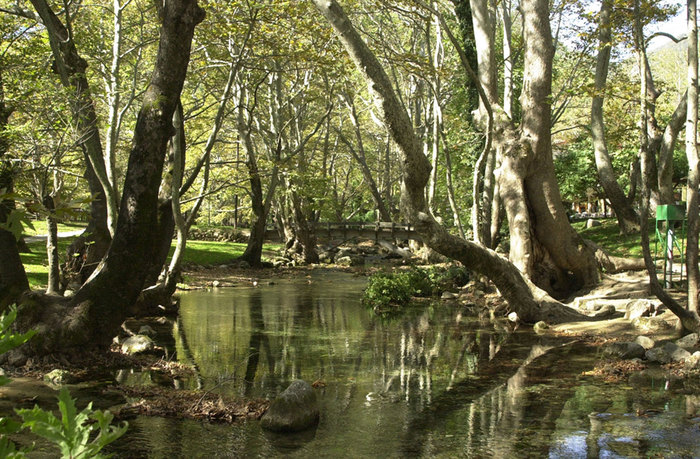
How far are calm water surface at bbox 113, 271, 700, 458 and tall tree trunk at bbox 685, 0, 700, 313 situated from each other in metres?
2.29

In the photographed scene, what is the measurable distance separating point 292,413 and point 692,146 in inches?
293

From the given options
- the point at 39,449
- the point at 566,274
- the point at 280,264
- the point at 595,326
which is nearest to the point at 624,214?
the point at 566,274

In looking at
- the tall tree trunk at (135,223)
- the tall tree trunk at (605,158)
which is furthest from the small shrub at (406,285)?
the tall tree trunk at (135,223)

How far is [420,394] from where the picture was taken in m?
8.66

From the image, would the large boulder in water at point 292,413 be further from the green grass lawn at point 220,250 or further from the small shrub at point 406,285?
the small shrub at point 406,285

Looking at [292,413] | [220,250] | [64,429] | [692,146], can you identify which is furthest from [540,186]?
[220,250]

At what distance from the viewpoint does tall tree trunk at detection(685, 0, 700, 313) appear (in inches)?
390

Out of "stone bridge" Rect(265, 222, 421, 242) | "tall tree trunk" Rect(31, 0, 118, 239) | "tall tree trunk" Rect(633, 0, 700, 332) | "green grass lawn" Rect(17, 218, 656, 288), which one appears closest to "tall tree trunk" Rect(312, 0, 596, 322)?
"tall tree trunk" Rect(633, 0, 700, 332)

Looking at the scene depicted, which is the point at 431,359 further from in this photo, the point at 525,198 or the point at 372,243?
the point at 372,243

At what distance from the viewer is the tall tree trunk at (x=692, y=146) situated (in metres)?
9.91

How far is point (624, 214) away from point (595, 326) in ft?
40.6

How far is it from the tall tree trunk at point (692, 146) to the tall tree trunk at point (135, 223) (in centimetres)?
759

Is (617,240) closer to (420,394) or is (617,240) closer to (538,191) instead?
(538,191)

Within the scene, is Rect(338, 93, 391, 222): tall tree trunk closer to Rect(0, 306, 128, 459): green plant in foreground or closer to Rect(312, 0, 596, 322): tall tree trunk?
Rect(312, 0, 596, 322): tall tree trunk
